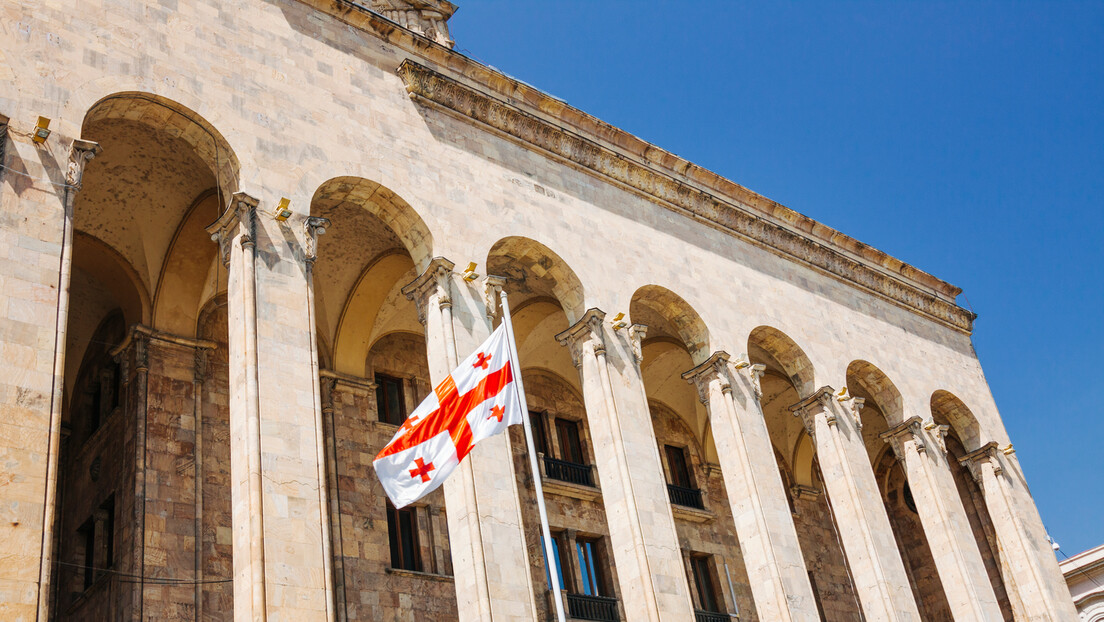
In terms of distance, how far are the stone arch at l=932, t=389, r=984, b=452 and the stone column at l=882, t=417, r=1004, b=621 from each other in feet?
6.10

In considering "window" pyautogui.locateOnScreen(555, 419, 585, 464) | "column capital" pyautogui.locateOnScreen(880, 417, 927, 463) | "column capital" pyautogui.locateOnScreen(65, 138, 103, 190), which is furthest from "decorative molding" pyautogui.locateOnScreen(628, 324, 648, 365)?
"column capital" pyautogui.locateOnScreen(65, 138, 103, 190)

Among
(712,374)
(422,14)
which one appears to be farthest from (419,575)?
(422,14)

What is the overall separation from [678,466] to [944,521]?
697cm

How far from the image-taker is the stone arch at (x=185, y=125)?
48.7ft

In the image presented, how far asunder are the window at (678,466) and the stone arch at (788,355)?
4995 mm

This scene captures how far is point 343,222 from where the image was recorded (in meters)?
20.1

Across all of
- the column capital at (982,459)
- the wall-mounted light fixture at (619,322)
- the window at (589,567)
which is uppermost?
the wall-mounted light fixture at (619,322)

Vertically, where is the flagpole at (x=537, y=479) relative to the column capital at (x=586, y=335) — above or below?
below

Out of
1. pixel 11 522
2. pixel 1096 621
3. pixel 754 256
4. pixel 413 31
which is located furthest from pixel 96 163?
pixel 1096 621

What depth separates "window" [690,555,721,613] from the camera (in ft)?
83.4

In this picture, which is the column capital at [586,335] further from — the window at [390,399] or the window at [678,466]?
the window at [678,466]

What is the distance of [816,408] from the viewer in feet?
75.9

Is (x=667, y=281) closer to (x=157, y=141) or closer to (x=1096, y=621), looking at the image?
(x=157, y=141)

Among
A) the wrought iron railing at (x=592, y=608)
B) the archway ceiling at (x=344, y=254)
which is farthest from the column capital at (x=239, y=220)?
the wrought iron railing at (x=592, y=608)
